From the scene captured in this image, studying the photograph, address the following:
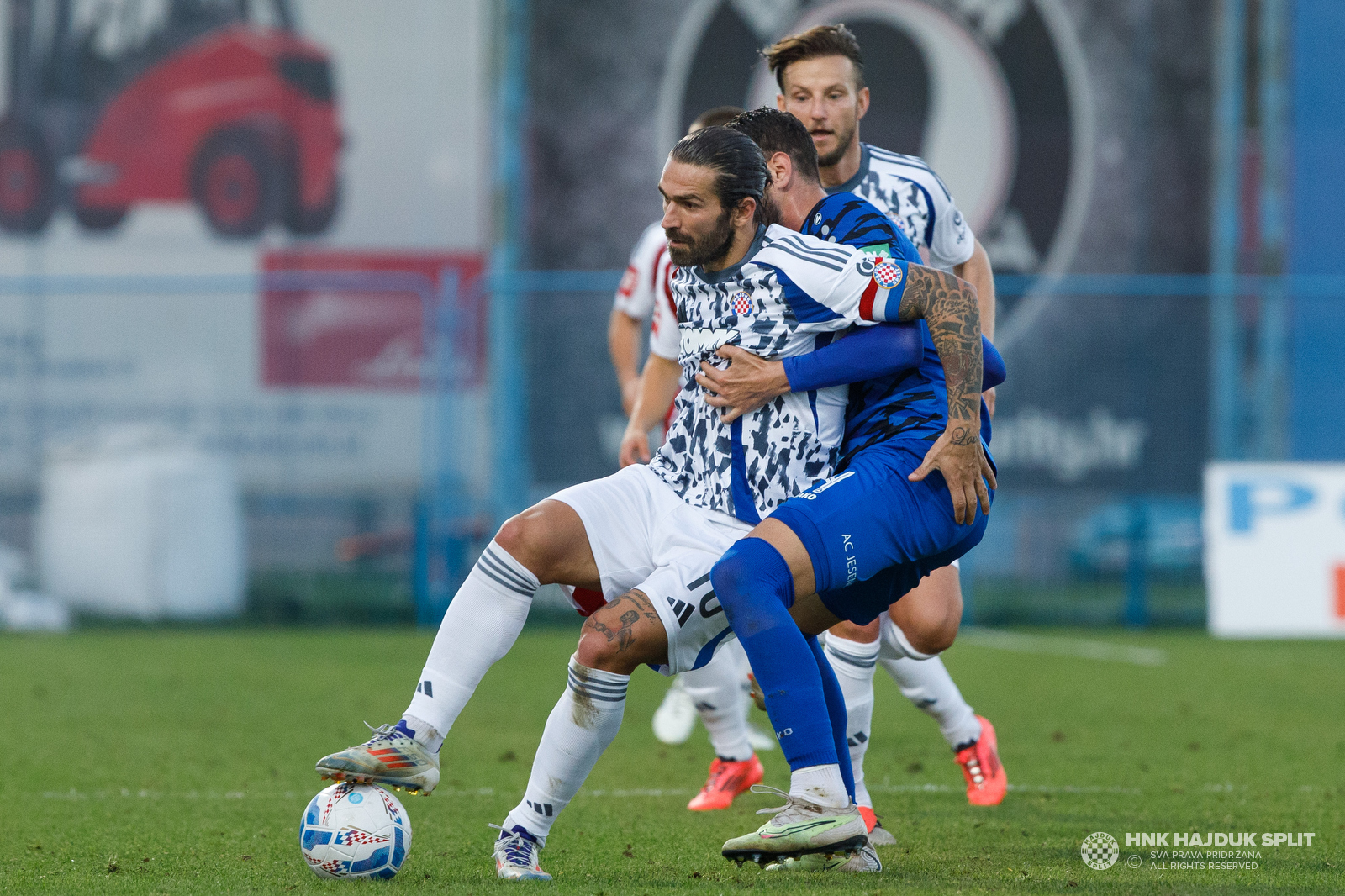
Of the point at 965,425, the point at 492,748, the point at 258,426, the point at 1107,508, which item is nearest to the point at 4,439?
the point at 258,426

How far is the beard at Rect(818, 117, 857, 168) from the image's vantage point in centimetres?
489

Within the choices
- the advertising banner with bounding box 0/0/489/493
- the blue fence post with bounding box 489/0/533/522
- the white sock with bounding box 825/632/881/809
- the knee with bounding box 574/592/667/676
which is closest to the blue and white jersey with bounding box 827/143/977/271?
the white sock with bounding box 825/632/881/809

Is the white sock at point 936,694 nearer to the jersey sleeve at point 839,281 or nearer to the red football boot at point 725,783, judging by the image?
the red football boot at point 725,783

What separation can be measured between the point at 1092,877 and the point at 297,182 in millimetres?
9386

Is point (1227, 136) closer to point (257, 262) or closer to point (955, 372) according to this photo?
point (257, 262)

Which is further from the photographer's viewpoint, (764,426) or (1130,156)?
(1130,156)

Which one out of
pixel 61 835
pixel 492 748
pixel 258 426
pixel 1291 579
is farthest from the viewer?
pixel 258 426

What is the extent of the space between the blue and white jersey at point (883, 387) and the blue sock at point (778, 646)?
46 centimetres

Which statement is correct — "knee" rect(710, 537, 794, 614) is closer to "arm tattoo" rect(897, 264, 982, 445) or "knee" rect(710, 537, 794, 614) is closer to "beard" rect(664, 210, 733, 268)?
"arm tattoo" rect(897, 264, 982, 445)

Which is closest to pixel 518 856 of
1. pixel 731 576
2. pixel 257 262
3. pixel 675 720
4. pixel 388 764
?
pixel 388 764

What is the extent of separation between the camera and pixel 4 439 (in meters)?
11.4

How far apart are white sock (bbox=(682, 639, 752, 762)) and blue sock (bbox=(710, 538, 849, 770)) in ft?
4.91

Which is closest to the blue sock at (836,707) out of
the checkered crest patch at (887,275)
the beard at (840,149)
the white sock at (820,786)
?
the white sock at (820,786)

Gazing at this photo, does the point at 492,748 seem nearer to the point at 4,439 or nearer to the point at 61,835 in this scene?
the point at 61,835
